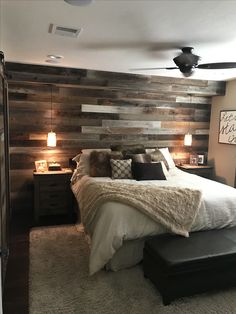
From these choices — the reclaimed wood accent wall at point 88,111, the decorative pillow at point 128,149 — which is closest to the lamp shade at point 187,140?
the reclaimed wood accent wall at point 88,111

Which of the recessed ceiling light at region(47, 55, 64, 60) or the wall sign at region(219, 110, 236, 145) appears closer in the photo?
the recessed ceiling light at region(47, 55, 64, 60)

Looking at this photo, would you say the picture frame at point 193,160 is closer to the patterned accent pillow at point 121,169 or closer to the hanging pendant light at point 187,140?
the hanging pendant light at point 187,140

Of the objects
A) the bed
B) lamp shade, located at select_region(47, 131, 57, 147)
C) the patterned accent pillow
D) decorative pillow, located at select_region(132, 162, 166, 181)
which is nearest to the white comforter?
the bed

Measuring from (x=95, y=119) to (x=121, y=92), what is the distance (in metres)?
0.64

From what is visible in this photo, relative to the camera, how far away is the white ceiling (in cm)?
186

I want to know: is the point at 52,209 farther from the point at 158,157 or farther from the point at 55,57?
the point at 55,57

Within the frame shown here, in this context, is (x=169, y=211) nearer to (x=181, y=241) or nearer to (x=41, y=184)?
(x=181, y=241)

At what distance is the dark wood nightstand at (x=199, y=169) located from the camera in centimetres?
470

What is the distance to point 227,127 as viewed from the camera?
4.65 meters

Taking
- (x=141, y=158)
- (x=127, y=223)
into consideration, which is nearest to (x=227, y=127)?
(x=141, y=158)

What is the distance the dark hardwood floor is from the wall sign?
2.92m

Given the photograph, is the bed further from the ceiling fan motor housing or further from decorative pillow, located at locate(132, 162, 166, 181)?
the ceiling fan motor housing

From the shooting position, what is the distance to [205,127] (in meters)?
5.20

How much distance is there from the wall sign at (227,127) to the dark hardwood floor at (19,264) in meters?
Result: 2.92
